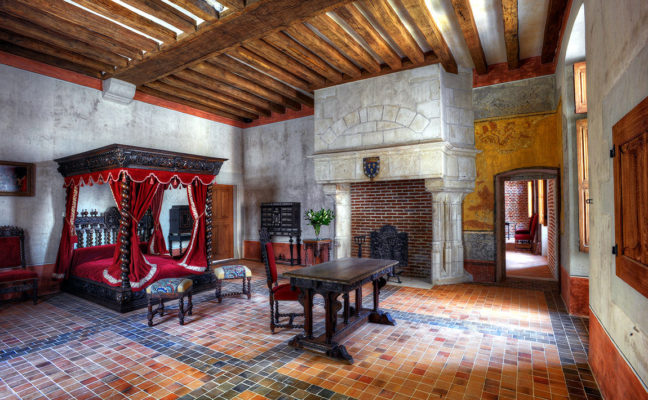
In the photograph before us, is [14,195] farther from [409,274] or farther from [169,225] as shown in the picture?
Result: [409,274]

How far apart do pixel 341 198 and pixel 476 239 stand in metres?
2.88

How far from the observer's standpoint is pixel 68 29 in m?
4.79

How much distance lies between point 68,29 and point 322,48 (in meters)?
3.65

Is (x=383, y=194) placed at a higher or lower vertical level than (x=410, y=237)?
higher

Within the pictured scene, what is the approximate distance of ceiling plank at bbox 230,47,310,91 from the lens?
226 inches

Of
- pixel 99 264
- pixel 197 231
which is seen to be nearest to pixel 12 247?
pixel 99 264

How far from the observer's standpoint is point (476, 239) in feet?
21.9

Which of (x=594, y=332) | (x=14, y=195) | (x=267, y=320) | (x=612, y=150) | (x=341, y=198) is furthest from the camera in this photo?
(x=341, y=198)

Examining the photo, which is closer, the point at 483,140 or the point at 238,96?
the point at 483,140

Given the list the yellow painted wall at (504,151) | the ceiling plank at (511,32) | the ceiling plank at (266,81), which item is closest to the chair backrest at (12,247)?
the ceiling plank at (266,81)

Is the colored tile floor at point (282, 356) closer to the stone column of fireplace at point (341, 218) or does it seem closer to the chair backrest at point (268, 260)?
the chair backrest at point (268, 260)

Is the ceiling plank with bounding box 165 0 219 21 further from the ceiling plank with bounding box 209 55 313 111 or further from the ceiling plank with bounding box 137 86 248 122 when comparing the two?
the ceiling plank with bounding box 137 86 248 122

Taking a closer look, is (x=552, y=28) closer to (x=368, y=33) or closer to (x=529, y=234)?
(x=368, y=33)

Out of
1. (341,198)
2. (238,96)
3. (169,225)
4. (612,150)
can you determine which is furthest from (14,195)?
(612,150)
